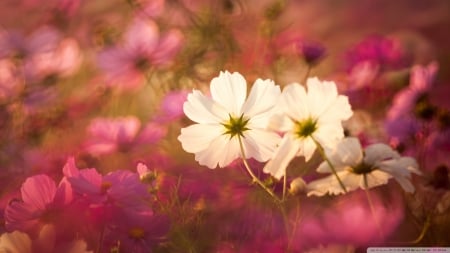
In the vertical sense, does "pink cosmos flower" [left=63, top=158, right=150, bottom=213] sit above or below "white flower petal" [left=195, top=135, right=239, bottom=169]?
below

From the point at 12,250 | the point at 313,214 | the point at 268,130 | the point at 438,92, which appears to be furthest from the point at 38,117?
the point at 438,92

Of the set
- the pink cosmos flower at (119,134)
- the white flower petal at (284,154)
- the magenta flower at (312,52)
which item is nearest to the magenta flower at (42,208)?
the pink cosmos flower at (119,134)

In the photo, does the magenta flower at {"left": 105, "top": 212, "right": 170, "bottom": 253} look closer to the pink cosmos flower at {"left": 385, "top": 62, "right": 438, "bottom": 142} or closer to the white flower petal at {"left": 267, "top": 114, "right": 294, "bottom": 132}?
the white flower petal at {"left": 267, "top": 114, "right": 294, "bottom": 132}

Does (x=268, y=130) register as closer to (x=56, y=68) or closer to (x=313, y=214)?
(x=313, y=214)

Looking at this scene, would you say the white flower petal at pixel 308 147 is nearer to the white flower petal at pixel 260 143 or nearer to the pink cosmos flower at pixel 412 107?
the white flower petal at pixel 260 143

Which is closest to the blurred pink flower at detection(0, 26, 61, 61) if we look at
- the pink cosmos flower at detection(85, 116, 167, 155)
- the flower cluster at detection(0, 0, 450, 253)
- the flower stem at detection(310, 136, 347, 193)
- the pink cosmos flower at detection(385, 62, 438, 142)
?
the flower cluster at detection(0, 0, 450, 253)

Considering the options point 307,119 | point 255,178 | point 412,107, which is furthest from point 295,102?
point 412,107

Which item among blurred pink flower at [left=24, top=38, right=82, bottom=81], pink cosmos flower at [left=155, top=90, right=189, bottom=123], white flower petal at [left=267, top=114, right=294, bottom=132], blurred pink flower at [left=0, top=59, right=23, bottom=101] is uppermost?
blurred pink flower at [left=24, top=38, right=82, bottom=81]

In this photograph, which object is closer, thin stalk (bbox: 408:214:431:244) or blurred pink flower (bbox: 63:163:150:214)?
blurred pink flower (bbox: 63:163:150:214)

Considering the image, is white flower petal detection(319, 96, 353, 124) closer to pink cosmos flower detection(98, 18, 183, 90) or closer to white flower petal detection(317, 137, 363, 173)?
white flower petal detection(317, 137, 363, 173)
